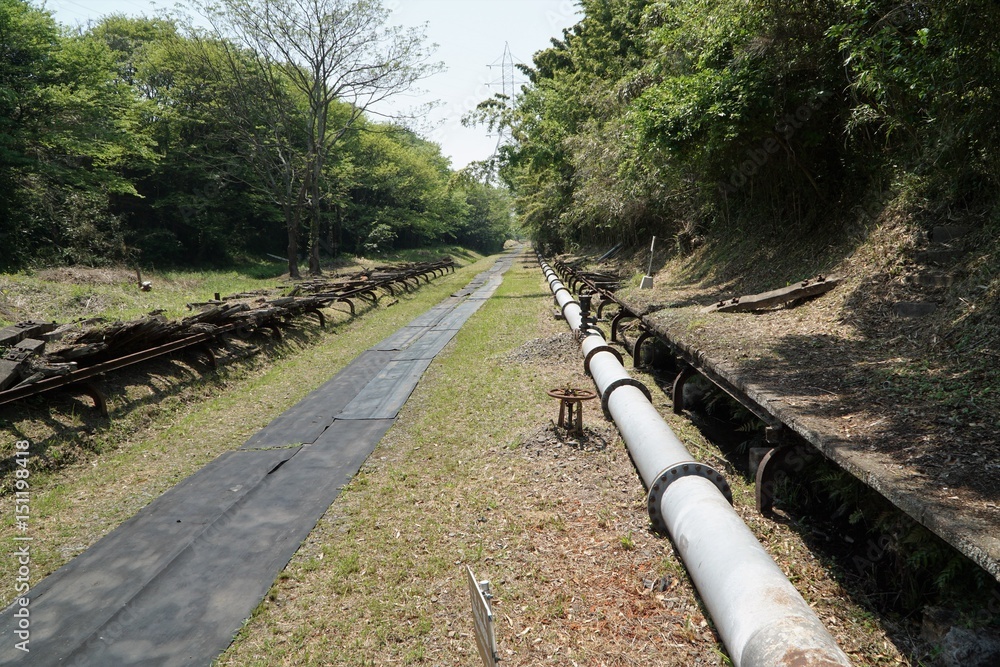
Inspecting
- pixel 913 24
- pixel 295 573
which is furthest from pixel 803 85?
pixel 295 573

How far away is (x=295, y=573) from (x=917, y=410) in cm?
558

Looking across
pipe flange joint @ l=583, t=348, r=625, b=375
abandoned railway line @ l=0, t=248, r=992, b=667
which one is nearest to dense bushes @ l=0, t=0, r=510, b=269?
abandoned railway line @ l=0, t=248, r=992, b=667

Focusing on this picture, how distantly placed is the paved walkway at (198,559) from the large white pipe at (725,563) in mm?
3333

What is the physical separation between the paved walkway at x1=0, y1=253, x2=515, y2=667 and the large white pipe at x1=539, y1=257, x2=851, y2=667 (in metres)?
3.33

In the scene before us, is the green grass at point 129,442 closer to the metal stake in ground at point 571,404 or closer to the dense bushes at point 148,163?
the metal stake in ground at point 571,404

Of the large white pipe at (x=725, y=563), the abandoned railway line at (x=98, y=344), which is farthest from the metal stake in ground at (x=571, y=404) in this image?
the abandoned railway line at (x=98, y=344)

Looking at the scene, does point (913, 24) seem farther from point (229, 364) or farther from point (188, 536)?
point (229, 364)

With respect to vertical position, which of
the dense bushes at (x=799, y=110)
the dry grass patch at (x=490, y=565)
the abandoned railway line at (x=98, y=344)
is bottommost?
the dry grass patch at (x=490, y=565)

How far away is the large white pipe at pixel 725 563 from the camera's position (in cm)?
271

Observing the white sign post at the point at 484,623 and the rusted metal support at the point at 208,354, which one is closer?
the white sign post at the point at 484,623

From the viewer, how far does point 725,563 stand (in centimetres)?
342

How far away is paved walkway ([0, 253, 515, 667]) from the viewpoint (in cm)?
367

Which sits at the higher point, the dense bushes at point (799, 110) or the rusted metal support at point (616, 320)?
the dense bushes at point (799, 110)

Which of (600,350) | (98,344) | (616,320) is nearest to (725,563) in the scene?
Answer: (600,350)
